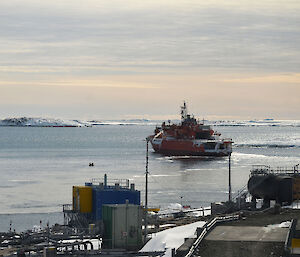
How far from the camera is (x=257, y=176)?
49.6m

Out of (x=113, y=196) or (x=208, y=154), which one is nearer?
(x=113, y=196)

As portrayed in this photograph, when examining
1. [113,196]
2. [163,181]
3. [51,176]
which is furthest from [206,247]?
[51,176]

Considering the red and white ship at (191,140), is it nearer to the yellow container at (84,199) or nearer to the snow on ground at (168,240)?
the yellow container at (84,199)

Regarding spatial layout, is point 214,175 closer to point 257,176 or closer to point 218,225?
point 257,176

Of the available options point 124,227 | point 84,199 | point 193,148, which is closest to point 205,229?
point 124,227

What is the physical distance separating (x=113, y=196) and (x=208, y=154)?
115932 mm

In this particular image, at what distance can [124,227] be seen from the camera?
35500mm

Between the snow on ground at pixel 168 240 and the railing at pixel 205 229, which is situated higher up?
the railing at pixel 205 229

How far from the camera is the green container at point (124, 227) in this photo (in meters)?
35.3

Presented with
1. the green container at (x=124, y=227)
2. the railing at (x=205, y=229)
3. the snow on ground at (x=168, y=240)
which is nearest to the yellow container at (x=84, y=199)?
the snow on ground at (x=168, y=240)

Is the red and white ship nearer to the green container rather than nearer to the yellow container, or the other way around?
the yellow container

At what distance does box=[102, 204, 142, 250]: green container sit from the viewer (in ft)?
116

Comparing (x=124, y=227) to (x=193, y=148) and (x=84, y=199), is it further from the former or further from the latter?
(x=193, y=148)

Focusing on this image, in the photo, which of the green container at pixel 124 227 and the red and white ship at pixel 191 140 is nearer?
the green container at pixel 124 227
